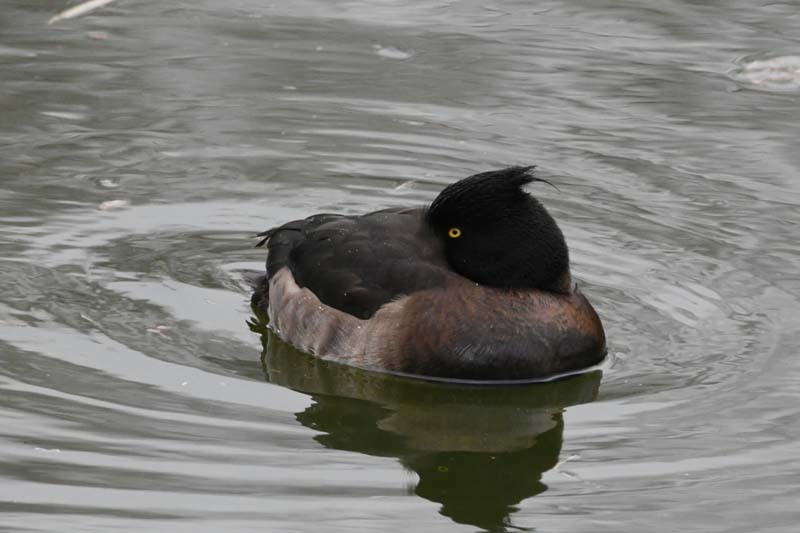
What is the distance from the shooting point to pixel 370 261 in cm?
811

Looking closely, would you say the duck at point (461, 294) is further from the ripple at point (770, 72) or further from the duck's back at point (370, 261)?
the ripple at point (770, 72)

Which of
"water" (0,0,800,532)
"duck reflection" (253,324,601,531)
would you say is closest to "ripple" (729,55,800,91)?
"water" (0,0,800,532)

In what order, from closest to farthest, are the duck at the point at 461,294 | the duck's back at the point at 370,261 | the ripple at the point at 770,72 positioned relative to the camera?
1. the duck at the point at 461,294
2. the duck's back at the point at 370,261
3. the ripple at the point at 770,72

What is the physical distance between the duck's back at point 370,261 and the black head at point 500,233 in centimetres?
14

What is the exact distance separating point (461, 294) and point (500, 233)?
35 centimetres

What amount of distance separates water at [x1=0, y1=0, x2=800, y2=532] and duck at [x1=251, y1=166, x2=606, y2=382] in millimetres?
139

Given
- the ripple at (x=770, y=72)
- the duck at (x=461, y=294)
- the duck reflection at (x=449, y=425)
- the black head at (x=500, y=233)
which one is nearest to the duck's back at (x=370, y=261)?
the duck at (x=461, y=294)

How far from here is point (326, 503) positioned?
Answer: 6266mm

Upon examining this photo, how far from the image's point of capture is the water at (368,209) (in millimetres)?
6477

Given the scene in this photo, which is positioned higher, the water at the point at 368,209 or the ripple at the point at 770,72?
the ripple at the point at 770,72

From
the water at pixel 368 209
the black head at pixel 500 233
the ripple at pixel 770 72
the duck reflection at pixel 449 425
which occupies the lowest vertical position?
the duck reflection at pixel 449 425

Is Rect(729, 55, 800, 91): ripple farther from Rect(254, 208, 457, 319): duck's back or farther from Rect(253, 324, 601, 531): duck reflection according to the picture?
Rect(253, 324, 601, 531): duck reflection

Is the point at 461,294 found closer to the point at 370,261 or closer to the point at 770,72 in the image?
the point at 370,261

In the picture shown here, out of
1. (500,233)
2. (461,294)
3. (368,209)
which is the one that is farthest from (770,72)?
(461,294)
